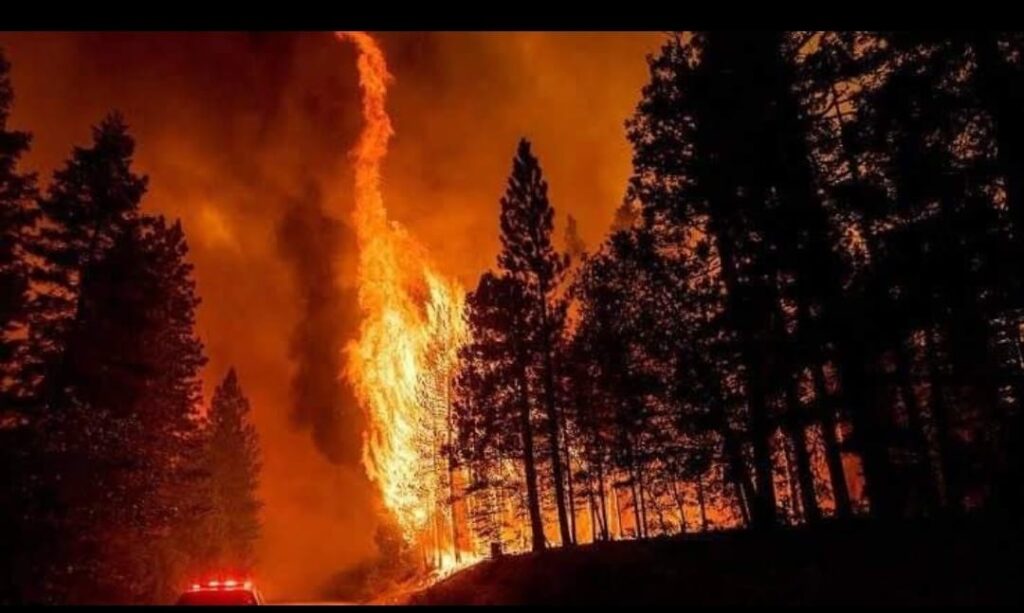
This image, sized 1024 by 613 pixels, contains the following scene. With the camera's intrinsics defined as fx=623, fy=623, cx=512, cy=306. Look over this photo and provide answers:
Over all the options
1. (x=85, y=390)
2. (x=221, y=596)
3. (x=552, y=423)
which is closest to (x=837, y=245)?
(x=552, y=423)

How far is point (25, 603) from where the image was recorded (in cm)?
1533

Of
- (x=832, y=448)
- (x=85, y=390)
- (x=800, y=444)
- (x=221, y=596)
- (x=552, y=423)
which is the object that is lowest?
(x=221, y=596)

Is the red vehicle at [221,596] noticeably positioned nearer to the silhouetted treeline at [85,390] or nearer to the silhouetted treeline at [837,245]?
the silhouetted treeline at [85,390]

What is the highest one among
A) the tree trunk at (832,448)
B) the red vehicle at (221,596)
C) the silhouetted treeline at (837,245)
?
the silhouetted treeline at (837,245)

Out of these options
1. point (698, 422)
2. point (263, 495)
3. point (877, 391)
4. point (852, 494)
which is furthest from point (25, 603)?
point (263, 495)

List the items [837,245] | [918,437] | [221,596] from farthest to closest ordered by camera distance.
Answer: [837,245] < [918,437] < [221,596]

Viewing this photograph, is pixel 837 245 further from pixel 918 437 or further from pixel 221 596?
pixel 221 596

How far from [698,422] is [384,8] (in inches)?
575

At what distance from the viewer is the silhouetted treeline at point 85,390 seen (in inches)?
649

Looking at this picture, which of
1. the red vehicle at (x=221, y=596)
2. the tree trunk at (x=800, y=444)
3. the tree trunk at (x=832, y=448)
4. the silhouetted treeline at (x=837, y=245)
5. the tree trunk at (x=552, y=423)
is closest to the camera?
the red vehicle at (x=221, y=596)

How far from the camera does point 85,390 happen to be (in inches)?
944

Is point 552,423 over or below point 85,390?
below

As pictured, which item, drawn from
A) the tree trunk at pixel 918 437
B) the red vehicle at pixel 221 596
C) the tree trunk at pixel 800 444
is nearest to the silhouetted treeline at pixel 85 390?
the red vehicle at pixel 221 596

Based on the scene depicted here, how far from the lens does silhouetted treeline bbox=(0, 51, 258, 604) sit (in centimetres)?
1648
